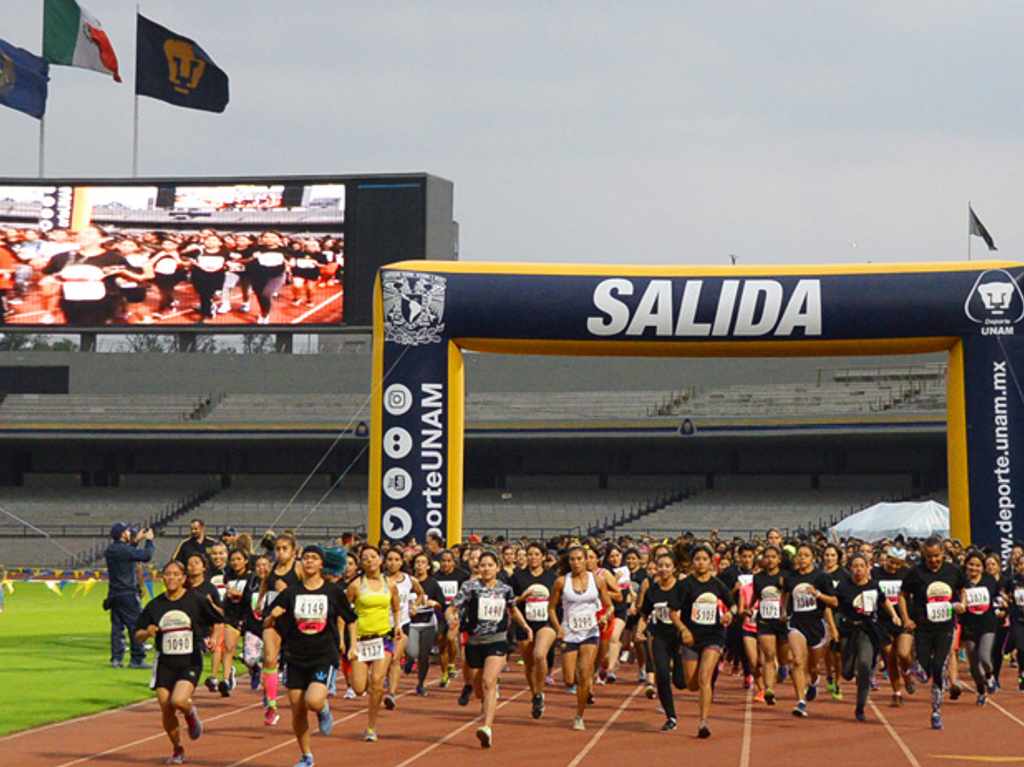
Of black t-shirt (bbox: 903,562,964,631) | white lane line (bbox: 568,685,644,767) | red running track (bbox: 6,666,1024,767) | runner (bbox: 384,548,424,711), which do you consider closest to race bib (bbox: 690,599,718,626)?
red running track (bbox: 6,666,1024,767)

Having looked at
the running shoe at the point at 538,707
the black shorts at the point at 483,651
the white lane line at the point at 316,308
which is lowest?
the running shoe at the point at 538,707

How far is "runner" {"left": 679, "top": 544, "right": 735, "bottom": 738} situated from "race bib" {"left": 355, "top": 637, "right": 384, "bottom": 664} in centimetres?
291

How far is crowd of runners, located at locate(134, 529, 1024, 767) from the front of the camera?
46.5ft

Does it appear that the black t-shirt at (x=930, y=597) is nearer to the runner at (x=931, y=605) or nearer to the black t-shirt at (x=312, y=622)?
the runner at (x=931, y=605)

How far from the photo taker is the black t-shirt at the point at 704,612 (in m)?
16.3

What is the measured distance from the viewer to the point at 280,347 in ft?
217

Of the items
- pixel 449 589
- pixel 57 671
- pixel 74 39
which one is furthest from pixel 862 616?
pixel 74 39

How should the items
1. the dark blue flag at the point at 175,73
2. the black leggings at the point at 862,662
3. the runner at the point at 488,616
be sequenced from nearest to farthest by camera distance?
the runner at the point at 488,616
the black leggings at the point at 862,662
the dark blue flag at the point at 175,73

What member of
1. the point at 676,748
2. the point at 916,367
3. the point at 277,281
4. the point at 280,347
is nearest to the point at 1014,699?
the point at 676,748

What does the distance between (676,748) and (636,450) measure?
1833 inches

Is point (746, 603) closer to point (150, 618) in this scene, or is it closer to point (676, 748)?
point (676, 748)

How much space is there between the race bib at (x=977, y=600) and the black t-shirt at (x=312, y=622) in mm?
8094

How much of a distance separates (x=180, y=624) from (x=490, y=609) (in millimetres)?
3592

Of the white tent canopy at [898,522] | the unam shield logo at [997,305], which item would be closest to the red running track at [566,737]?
the unam shield logo at [997,305]
